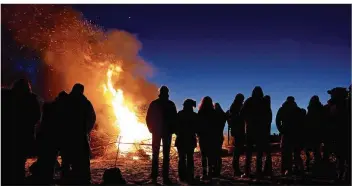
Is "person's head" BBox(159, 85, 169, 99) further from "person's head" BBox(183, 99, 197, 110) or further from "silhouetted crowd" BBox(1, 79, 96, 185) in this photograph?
"silhouetted crowd" BBox(1, 79, 96, 185)

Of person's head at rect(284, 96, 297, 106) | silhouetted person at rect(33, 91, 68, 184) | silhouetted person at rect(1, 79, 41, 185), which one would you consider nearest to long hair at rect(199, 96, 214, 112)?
person's head at rect(284, 96, 297, 106)

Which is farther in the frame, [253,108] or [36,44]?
[36,44]

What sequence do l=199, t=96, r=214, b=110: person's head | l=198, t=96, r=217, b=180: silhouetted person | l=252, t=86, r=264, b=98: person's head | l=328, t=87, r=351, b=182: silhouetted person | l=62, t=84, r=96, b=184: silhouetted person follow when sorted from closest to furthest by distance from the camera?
l=62, t=84, r=96, b=184: silhouetted person < l=328, t=87, r=351, b=182: silhouetted person < l=252, t=86, r=264, b=98: person's head < l=198, t=96, r=217, b=180: silhouetted person < l=199, t=96, r=214, b=110: person's head

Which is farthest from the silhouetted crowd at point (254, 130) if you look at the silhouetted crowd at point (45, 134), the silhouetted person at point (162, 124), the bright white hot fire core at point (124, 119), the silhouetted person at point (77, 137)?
the bright white hot fire core at point (124, 119)

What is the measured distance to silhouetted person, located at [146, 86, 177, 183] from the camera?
29.1 ft

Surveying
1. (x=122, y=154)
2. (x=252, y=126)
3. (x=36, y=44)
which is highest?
(x=36, y=44)

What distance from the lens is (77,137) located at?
8188mm

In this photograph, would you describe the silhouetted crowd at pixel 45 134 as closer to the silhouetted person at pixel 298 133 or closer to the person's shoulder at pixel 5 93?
the person's shoulder at pixel 5 93

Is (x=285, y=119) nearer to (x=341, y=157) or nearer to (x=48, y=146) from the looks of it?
(x=341, y=157)

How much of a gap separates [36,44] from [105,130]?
1016 cm

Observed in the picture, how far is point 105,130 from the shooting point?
953 inches

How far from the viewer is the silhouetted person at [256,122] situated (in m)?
9.23

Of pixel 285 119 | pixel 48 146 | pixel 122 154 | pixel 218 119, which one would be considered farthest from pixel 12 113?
pixel 122 154

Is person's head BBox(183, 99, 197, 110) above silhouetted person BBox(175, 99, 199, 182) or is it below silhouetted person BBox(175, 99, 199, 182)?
above
